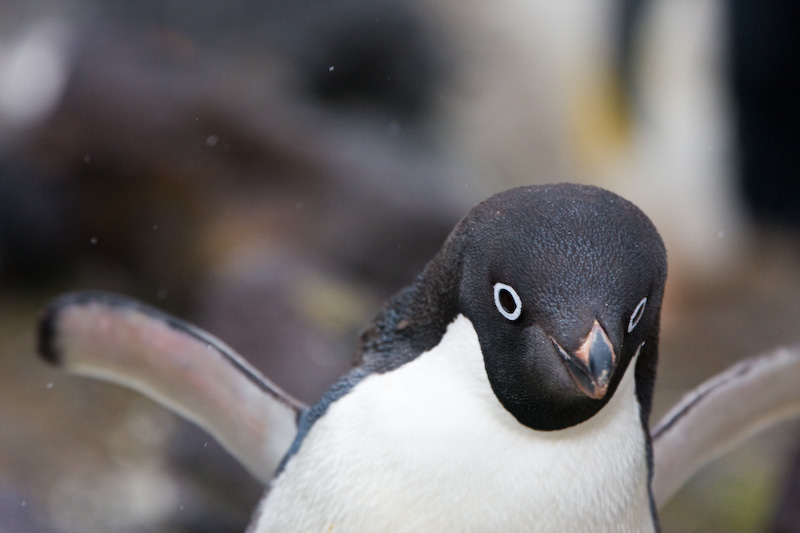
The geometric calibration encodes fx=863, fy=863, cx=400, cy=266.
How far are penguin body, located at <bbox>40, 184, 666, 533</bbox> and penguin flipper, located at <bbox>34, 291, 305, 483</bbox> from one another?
0.14 meters

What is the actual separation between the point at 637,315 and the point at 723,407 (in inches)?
19.8

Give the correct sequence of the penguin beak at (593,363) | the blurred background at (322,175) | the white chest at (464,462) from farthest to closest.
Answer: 1. the blurred background at (322,175)
2. the white chest at (464,462)
3. the penguin beak at (593,363)

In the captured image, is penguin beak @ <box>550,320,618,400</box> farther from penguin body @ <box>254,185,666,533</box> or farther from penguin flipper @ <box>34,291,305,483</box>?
penguin flipper @ <box>34,291,305,483</box>

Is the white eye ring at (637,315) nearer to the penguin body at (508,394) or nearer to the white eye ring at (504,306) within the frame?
the penguin body at (508,394)

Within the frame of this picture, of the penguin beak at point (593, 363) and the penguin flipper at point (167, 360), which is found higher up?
the penguin beak at point (593, 363)

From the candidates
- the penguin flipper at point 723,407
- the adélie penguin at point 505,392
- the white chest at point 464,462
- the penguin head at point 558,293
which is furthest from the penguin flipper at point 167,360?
the penguin flipper at point 723,407

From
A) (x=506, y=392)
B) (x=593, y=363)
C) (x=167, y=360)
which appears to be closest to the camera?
(x=593, y=363)

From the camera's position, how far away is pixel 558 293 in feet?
2.67

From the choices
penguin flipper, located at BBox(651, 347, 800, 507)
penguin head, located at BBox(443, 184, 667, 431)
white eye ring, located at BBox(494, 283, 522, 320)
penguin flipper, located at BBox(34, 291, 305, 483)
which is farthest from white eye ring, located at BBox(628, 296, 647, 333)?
penguin flipper, located at BBox(34, 291, 305, 483)

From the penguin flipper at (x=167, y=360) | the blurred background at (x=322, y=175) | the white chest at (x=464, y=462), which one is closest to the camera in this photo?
the white chest at (x=464, y=462)

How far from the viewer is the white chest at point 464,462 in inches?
36.3

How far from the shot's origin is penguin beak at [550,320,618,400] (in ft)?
2.55

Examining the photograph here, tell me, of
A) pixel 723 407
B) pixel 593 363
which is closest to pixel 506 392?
pixel 593 363

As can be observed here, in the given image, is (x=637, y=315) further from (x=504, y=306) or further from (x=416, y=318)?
(x=416, y=318)
